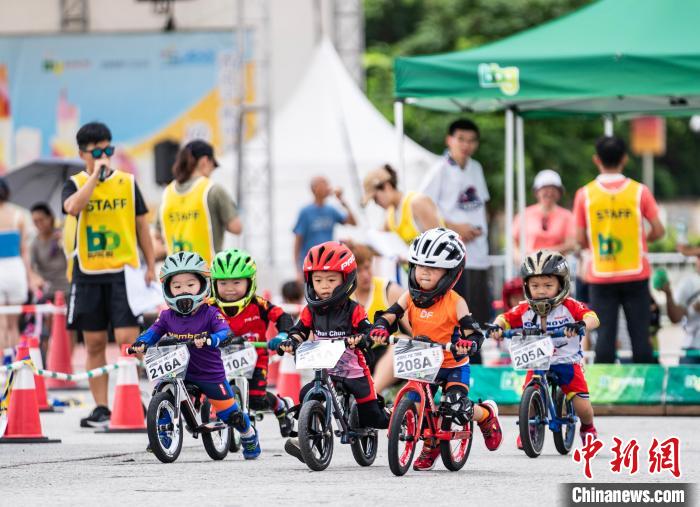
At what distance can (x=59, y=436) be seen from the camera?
1238cm

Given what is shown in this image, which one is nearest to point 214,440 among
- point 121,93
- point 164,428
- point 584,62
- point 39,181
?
point 164,428

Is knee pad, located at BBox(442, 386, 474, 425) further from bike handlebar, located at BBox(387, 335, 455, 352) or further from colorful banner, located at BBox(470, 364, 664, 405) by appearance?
colorful banner, located at BBox(470, 364, 664, 405)

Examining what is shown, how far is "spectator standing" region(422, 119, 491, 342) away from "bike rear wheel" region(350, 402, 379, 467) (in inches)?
162

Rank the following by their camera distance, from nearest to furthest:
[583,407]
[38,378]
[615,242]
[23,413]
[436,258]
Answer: [436,258]
[583,407]
[23,413]
[615,242]
[38,378]

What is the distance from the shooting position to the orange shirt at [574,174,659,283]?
1384 cm

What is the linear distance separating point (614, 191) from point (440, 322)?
434cm

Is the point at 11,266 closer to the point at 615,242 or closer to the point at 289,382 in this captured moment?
the point at 289,382

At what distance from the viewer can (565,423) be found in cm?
1092

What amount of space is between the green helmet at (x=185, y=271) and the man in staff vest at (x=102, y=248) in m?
1.97

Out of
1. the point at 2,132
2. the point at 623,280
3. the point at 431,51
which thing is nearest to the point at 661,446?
the point at 623,280

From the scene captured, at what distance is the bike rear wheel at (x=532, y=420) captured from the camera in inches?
415

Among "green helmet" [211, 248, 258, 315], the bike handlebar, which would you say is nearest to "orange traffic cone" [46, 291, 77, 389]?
"green helmet" [211, 248, 258, 315]

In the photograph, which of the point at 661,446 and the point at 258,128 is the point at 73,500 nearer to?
the point at 661,446

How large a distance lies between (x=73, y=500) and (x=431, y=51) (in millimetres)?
39471
